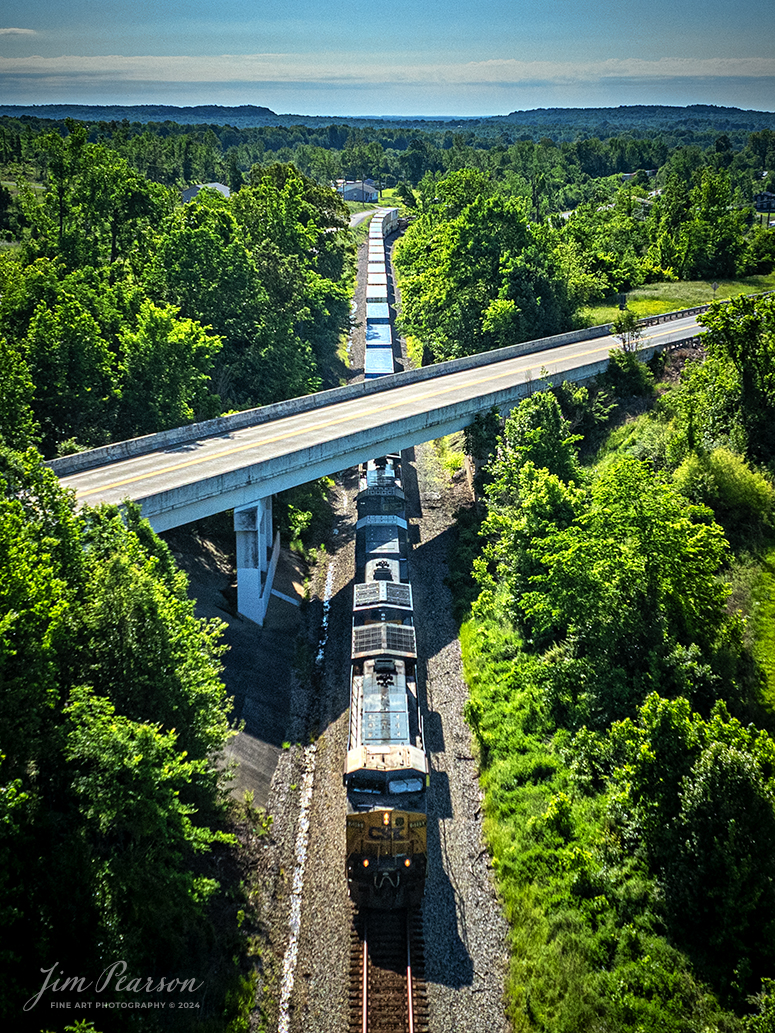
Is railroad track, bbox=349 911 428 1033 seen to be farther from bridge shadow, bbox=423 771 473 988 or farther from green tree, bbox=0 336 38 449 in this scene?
green tree, bbox=0 336 38 449

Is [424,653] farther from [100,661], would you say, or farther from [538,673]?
[100,661]

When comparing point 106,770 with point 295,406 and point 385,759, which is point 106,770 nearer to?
point 385,759

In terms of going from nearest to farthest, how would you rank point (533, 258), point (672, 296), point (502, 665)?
1. point (502, 665)
2. point (533, 258)
3. point (672, 296)

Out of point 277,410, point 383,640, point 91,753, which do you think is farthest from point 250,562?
point 91,753

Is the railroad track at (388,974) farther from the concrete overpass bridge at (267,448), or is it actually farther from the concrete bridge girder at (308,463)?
the concrete bridge girder at (308,463)

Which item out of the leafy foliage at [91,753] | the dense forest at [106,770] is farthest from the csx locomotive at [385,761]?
the leafy foliage at [91,753]

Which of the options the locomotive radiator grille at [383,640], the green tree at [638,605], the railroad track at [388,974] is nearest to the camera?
the railroad track at [388,974]

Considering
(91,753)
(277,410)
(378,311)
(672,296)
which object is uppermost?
(378,311)

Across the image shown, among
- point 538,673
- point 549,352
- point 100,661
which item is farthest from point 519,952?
point 549,352
